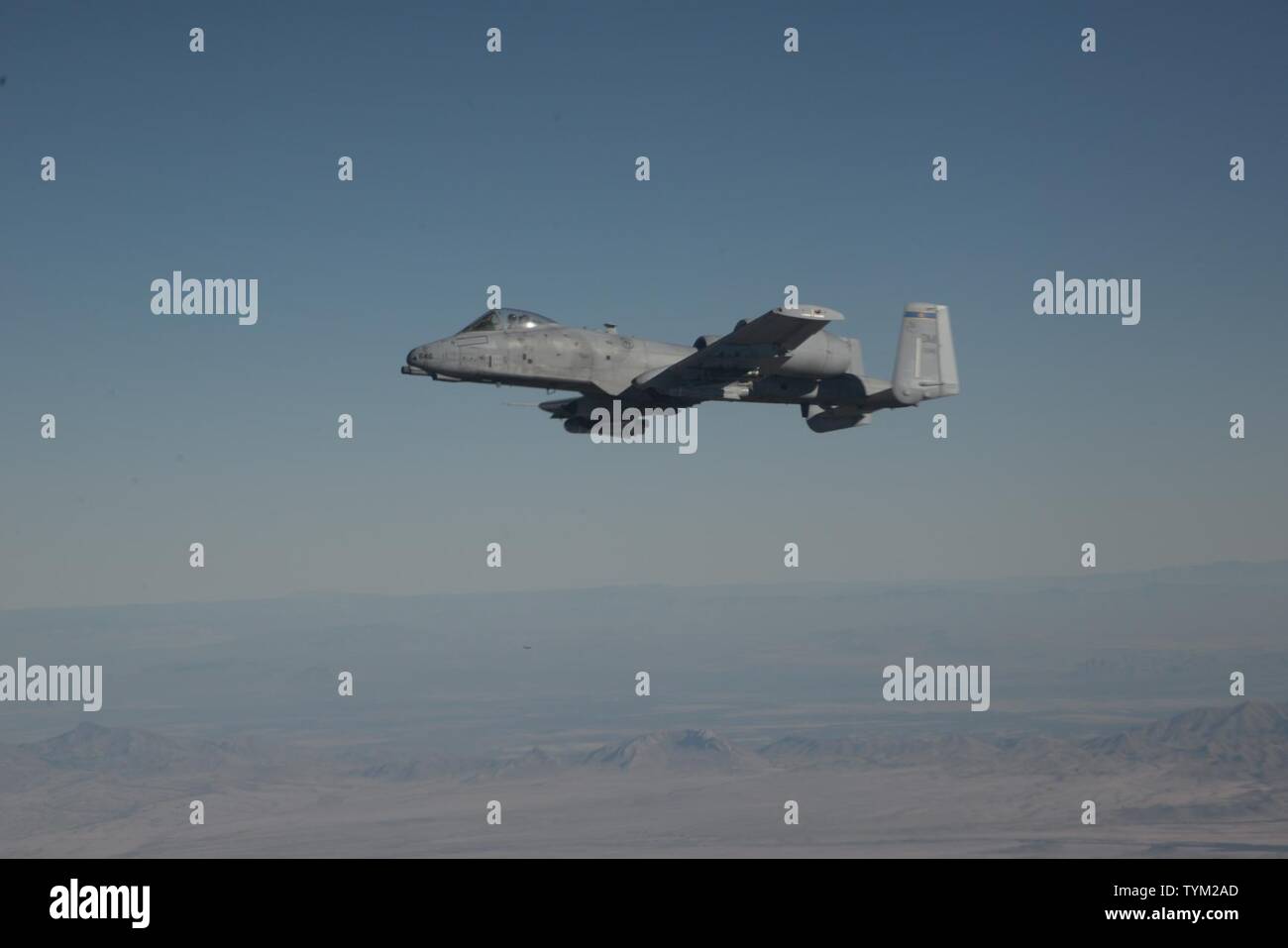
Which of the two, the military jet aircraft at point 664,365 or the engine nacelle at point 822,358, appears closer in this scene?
the military jet aircraft at point 664,365

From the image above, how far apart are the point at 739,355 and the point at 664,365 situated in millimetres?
3358

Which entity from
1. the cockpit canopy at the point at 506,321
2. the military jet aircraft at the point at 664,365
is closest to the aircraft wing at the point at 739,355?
the military jet aircraft at the point at 664,365

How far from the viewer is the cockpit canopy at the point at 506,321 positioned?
153 feet

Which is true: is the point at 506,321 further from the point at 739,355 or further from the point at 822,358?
the point at 822,358

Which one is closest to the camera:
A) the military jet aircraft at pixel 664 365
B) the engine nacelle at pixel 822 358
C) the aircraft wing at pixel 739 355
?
the military jet aircraft at pixel 664 365

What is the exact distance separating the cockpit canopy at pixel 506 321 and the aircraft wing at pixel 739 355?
5057 mm

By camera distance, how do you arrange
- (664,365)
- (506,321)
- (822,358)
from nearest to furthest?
(506,321)
(664,365)
(822,358)

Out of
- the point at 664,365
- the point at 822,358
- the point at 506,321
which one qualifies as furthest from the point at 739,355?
the point at 506,321

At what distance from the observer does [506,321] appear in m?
46.9

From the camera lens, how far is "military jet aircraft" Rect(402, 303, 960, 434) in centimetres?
4588

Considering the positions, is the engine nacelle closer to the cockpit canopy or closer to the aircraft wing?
the aircraft wing

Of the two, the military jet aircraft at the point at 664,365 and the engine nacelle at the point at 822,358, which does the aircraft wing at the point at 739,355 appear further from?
the engine nacelle at the point at 822,358
